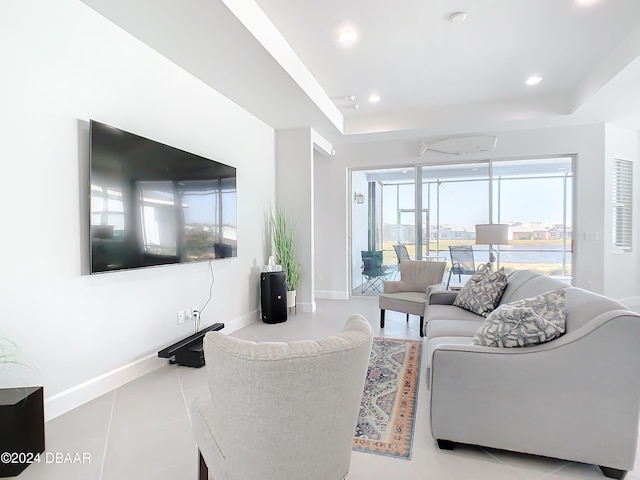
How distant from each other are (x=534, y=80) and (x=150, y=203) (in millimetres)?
4770

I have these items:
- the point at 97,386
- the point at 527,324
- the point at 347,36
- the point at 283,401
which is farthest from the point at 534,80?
the point at 97,386

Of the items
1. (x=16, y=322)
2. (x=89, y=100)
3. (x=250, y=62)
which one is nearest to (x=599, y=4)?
(x=250, y=62)

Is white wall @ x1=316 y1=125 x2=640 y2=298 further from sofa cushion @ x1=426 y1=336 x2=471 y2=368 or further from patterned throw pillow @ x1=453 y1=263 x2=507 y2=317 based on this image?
sofa cushion @ x1=426 y1=336 x2=471 y2=368

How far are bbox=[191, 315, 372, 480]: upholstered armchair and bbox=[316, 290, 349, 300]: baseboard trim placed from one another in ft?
16.9

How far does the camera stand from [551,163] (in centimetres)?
575

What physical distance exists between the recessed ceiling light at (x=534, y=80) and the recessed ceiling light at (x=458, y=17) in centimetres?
187

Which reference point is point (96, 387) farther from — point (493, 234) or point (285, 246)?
point (493, 234)

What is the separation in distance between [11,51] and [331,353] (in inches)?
96.3

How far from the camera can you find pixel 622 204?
18.4 feet

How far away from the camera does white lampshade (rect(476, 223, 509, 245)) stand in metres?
4.54

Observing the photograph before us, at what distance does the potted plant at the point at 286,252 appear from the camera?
16.7 feet

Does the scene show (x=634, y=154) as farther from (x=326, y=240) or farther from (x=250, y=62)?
(x=250, y=62)

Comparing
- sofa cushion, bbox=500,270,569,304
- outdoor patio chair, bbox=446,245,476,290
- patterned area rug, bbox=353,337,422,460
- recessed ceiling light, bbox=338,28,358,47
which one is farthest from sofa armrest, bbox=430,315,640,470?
outdoor patio chair, bbox=446,245,476,290

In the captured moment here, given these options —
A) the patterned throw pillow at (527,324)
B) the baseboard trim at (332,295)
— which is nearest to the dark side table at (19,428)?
the patterned throw pillow at (527,324)
